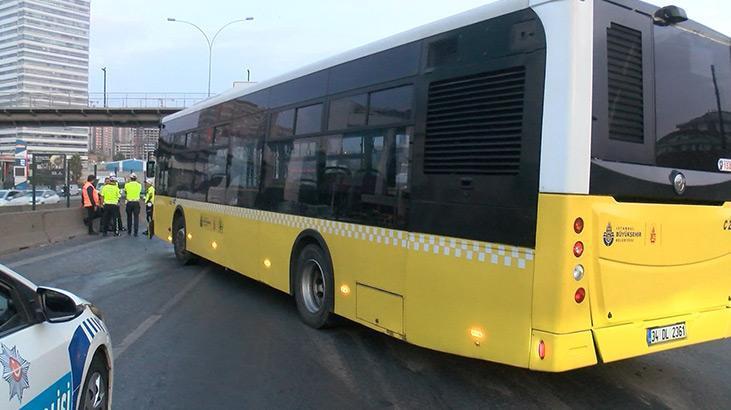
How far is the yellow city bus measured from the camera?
3832 millimetres

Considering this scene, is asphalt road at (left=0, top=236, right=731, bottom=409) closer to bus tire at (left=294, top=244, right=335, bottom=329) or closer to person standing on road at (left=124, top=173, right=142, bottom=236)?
bus tire at (left=294, top=244, right=335, bottom=329)

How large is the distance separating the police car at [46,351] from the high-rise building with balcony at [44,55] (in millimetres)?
84530

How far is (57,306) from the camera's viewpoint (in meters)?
3.05

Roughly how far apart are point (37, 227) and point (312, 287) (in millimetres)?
12005

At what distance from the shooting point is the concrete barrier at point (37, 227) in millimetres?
13992

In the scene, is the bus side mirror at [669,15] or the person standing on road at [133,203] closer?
the bus side mirror at [669,15]

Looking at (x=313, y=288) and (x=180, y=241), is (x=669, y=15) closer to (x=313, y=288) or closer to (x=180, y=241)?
(x=313, y=288)

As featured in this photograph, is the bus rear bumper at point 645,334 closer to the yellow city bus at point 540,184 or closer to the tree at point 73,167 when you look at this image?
the yellow city bus at point 540,184

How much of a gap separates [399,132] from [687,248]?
2553 mm

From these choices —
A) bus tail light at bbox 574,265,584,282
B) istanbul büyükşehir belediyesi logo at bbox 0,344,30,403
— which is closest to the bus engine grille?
bus tail light at bbox 574,265,584,282

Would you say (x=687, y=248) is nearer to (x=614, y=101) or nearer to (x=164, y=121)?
(x=614, y=101)

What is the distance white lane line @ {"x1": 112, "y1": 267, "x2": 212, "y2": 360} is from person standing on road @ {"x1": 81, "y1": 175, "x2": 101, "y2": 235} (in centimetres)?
1014

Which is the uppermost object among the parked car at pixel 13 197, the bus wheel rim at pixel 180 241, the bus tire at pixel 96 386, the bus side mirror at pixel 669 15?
the bus side mirror at pixel 669 15

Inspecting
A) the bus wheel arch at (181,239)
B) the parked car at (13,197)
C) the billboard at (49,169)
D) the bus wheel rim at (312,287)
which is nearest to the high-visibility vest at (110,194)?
the billboard at (49,169)
